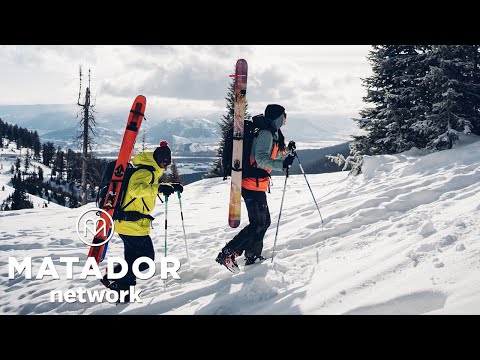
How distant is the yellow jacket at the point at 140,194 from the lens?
4.48 meters

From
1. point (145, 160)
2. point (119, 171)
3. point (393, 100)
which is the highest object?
point (393, 100)

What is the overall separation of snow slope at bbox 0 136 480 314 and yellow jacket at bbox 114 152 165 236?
90 centimetres

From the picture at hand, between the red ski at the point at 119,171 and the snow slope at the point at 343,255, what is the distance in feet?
2.23

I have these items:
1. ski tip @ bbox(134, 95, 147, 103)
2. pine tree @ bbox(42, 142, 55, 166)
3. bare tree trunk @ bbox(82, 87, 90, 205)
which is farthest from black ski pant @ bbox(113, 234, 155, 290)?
pine tree @ bbox(42, 142, 55, 166)

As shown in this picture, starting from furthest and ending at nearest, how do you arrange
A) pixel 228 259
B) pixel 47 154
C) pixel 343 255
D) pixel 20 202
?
pixel 47 154 < pixel 20 202 < pixel 228 259 < pixel 343 255

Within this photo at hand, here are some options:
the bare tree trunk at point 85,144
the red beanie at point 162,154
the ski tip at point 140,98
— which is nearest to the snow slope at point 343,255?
the red beanie at point 162,154

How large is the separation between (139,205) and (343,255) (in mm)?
2797

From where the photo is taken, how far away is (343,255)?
16.4ft

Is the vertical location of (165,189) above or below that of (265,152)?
below

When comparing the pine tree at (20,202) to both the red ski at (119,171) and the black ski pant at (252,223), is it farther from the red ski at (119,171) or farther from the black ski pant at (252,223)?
the black ski pant at (252,223)

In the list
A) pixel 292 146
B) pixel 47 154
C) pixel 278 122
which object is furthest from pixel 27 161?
pixel 278 122

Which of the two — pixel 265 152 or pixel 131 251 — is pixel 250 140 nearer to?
pixel 265 152
